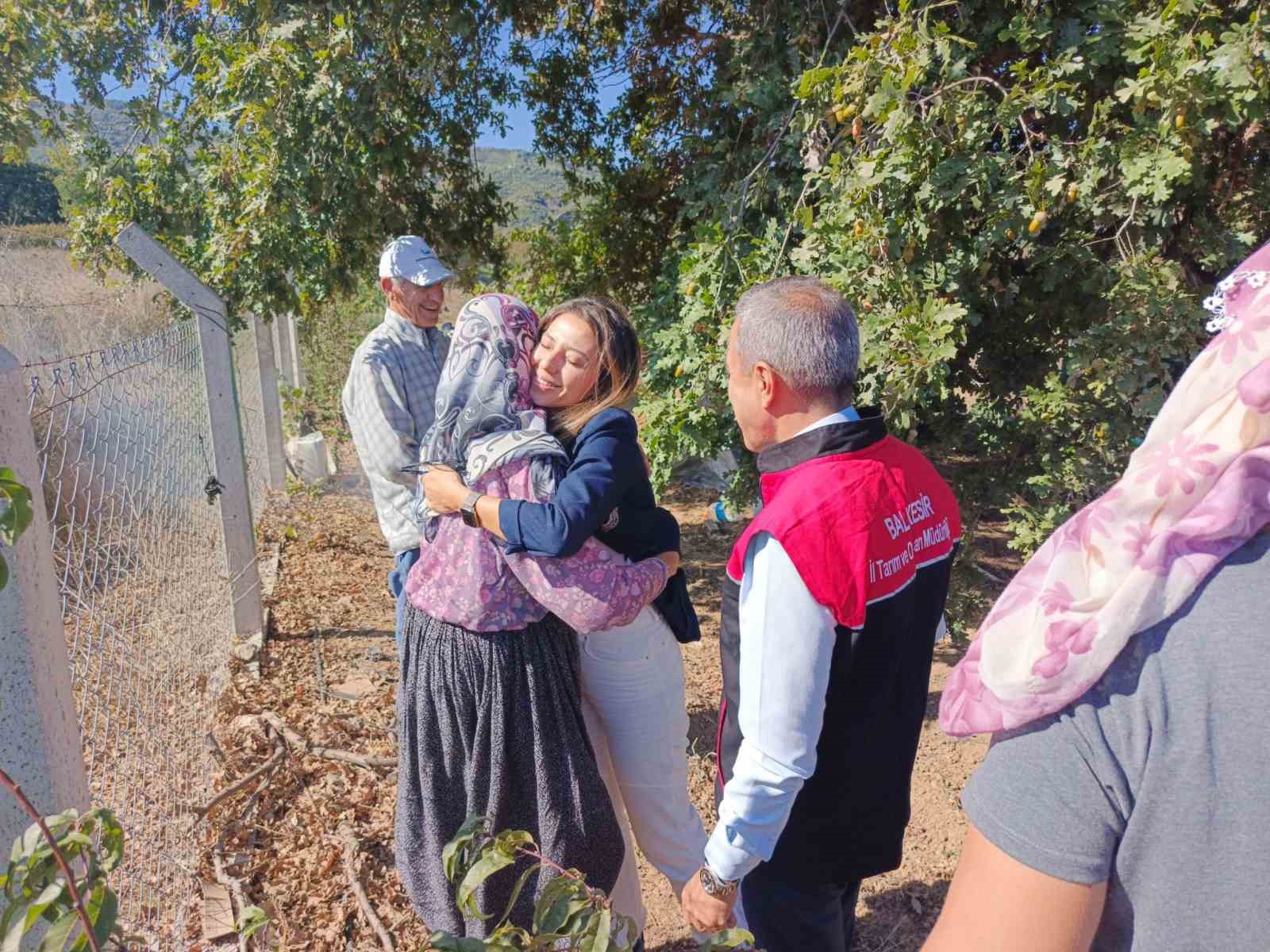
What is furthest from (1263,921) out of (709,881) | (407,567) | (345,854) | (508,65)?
(508,65)

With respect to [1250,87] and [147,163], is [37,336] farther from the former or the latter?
[1250,87]

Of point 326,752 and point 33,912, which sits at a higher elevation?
point 33,912

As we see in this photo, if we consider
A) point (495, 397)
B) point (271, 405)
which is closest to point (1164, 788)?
point (495, 397)

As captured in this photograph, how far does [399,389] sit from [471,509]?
1183 millimetres

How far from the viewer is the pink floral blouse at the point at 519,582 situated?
188cm

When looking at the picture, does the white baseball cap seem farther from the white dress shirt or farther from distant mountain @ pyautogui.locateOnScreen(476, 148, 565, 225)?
distant mountain @ pyautogui.locateOnScreen(476, 148, 565, 225)

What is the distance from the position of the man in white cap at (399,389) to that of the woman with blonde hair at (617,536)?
87 cm

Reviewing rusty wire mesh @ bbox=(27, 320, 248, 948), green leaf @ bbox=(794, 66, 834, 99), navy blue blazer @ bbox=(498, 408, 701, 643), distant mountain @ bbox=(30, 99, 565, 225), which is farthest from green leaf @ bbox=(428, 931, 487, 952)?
distant mountain @ bbox=(30, 99, 565, 225)

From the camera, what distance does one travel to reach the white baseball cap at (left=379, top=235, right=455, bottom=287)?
10.3ft

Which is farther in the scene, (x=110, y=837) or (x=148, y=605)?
(x=148, y=605)

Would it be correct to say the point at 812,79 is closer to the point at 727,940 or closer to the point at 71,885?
the point at 727,940

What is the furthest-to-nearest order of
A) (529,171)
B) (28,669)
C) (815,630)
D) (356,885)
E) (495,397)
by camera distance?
1. (529,171)
2. (356,885)
3. (495,397)
4. (815,630)
5. (28,669)

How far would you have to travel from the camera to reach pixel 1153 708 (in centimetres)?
74

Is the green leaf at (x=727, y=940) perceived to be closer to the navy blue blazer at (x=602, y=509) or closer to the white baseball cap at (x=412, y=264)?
the navy blue blazer at (x=602, y=509)
